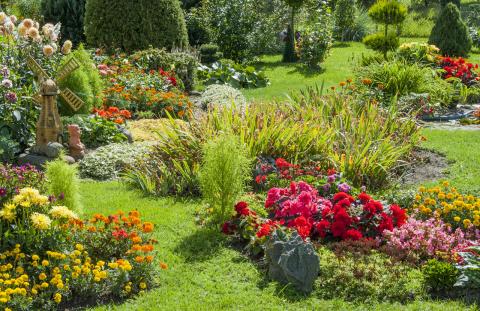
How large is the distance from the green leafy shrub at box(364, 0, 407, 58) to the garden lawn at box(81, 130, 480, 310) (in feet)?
28.8

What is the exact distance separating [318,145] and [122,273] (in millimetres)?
3968

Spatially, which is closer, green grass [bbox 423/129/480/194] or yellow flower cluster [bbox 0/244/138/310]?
yellow flower cluster [bbox 0/244/138/310]

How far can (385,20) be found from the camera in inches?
688

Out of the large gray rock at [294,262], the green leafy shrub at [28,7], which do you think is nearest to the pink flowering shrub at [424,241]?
the large gray rock at [294,262]

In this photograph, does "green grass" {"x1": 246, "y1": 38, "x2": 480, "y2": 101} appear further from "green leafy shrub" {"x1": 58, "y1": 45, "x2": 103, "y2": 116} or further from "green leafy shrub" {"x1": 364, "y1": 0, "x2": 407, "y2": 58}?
"green leafy shrub" {"x1": 58, "y1": 45, "x2": 103, "y2": 116}

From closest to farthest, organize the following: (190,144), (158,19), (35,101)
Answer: (190,144), (35,101), (158,19)

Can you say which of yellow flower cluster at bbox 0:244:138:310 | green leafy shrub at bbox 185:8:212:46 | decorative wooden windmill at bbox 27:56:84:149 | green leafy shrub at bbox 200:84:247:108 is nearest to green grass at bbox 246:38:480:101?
green leafy shrub at bbox 200:84:247:108

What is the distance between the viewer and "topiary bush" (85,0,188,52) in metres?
15.5

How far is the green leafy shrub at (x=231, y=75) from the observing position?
16047 millimetres

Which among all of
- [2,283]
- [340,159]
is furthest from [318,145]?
[2,283]

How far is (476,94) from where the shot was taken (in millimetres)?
14094

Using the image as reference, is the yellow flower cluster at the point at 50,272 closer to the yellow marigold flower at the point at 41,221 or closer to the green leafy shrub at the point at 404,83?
the yellow marigold flower at the point at 41,221

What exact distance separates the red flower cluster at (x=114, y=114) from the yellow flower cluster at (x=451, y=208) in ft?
17.9

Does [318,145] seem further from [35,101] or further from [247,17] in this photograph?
[247,17]
